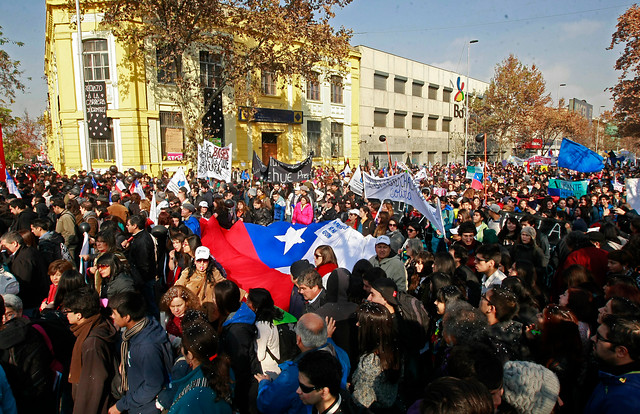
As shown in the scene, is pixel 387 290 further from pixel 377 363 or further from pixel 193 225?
pixel 193 225

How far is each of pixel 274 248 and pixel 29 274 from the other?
11.0ft

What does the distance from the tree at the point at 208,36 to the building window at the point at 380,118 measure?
1475 centimetres

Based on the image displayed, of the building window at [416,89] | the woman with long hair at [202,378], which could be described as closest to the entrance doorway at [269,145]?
the building window at [416,89]

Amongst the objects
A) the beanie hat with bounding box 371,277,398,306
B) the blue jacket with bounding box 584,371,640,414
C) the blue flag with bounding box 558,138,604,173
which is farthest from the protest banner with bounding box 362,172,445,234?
the blue flag with bounding box 558,138,604,173

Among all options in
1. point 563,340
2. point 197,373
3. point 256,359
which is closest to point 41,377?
point 197,373

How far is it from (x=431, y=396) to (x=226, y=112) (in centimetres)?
2493

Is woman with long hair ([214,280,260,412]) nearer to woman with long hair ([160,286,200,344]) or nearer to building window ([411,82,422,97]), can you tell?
woman with long hair ([160,286,200,344])

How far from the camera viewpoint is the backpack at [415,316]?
379cm

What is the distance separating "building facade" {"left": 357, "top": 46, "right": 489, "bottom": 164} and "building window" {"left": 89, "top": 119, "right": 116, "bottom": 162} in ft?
63.7

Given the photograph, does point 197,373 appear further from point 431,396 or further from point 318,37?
point 318,37

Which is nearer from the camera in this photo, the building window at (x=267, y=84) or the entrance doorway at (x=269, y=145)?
the building window at (x=267, y=84)

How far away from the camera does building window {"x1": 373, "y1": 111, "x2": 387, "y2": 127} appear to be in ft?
121

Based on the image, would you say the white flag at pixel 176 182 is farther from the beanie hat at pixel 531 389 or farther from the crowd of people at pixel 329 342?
the beanie hat at pixel 531 389

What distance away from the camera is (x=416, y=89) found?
140ft
